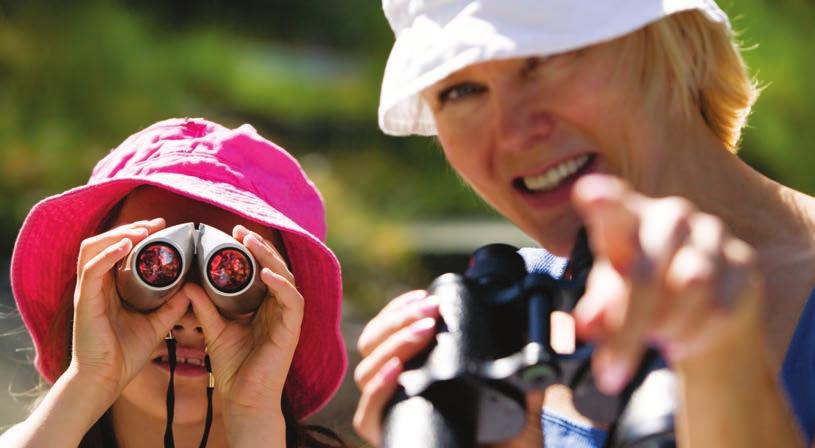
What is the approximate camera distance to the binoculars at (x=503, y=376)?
1102 mm

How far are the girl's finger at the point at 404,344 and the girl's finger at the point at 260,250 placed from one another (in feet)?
2.47

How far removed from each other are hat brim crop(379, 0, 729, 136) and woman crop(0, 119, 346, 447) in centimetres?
72

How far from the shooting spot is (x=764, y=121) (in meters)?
5.72

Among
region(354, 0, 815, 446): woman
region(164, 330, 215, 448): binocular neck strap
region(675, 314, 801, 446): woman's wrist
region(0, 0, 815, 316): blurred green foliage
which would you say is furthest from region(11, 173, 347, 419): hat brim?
region(0, 0, 815, 316): blurred green foliage

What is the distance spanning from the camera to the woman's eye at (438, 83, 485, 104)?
1400 millimetres

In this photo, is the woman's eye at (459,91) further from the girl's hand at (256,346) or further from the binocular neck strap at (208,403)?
the binocular neck strap at (208,403)

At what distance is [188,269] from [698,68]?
953 mm

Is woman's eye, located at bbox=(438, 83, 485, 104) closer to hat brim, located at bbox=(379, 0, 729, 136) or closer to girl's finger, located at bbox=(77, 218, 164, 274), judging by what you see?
hat brim, located at bbox=(379, 0, 729, 136)

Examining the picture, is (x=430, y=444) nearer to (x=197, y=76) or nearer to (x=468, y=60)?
(x=468, y=60)

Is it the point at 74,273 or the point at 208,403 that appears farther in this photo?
the point at 74,273

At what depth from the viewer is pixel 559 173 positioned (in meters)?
1.37

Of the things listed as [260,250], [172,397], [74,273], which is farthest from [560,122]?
[74,273]

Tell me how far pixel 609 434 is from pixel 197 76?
587 centimetres

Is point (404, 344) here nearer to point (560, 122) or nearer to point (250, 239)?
point (560, 122)
